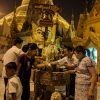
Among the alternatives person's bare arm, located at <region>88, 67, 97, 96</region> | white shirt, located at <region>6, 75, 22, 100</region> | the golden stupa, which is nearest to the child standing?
white shirt, located at <region>6, 75, 22, 100</region>

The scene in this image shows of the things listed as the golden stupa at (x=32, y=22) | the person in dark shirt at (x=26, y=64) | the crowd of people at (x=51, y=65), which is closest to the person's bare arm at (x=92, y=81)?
the crowd of people at (x=51, y=65)

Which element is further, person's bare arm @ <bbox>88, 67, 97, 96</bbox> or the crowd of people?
person's bare arm @ <bbox>88, 67, 97, 96</bbox>

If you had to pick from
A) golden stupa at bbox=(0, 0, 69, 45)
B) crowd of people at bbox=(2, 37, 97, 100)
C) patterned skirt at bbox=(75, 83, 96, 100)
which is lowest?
patterned skirt at bbox=(75, 83, 96, 100)

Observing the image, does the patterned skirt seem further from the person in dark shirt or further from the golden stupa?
the golden stupa

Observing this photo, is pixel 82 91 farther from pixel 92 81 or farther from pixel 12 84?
pixel 12 84

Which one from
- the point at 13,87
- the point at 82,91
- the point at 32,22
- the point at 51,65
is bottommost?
the point at 82,91

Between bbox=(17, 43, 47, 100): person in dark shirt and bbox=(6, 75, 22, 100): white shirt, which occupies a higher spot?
bbox=(17, 43, 47, 100): person in dark shirt

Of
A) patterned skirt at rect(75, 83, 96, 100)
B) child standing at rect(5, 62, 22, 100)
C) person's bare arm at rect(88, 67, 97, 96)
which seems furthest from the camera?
patterned skirt at rect(75, 83, 96, 100)

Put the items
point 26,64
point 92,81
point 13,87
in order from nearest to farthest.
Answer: point 13,87
point 92,81
point 26,64

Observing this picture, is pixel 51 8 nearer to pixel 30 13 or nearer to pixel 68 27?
pixel 30 13

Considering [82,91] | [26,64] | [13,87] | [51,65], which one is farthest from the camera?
[51,65]

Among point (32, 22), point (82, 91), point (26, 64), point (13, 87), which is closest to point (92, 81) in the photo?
point (82, 91)

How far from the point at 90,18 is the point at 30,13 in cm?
851

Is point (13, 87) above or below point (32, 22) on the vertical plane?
below
